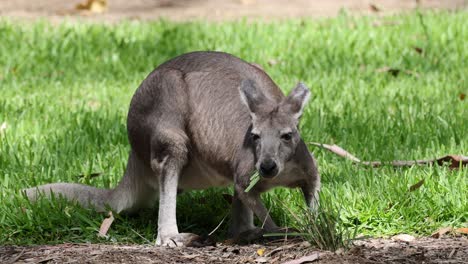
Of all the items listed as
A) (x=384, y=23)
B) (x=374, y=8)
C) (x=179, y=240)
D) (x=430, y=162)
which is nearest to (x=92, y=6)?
(x=374, y=8)

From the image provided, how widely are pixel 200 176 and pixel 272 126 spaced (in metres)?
0.75

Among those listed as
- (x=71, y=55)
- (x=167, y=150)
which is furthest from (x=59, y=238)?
(x=71, y=55)

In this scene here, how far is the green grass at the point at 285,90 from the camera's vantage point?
4.91 m

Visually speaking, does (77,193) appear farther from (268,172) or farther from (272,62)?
(272,62)

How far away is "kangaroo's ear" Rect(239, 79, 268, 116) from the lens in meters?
4.40

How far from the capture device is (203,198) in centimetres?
541

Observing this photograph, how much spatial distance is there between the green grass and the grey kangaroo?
0.20 m

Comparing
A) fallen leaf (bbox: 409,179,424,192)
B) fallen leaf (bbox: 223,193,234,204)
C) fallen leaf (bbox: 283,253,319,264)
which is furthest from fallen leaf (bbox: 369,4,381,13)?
fallen leaf (bbox: 283,253,319,264)

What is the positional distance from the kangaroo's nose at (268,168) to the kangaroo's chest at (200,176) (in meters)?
0.60

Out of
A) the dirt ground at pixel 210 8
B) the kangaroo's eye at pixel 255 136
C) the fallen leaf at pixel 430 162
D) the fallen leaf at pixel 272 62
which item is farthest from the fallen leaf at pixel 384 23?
the kangaroo's eye at pixel 255 136

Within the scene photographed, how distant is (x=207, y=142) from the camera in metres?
4.75

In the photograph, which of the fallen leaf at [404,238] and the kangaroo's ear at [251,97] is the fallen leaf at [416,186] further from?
the kangaroo's ear at [251,97]

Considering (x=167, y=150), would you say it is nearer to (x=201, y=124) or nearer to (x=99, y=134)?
(x=201, y=124)

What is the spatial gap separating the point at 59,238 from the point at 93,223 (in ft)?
0.65
